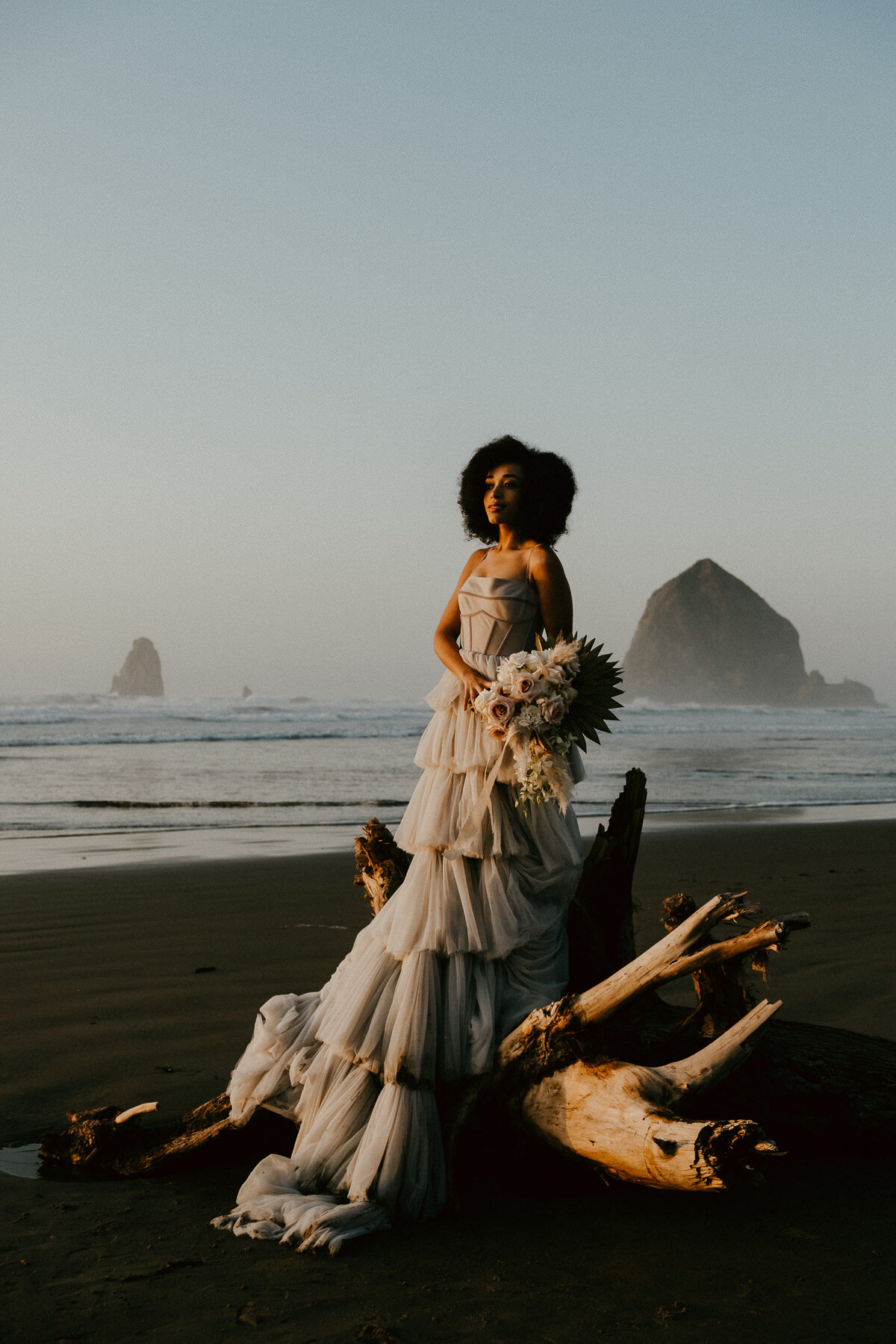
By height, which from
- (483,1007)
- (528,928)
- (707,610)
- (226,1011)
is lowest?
→ (226,1011)

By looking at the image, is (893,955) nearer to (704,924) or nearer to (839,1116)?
(839,1116)

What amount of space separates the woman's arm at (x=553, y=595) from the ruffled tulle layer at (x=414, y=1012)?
564 millimetres

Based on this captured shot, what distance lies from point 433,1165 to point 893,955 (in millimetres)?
4273

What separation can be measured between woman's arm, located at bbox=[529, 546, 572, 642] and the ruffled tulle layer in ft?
1.85

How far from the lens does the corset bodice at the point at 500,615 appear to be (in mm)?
4180

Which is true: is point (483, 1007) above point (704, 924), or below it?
below

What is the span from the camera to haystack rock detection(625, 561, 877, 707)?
124 metres

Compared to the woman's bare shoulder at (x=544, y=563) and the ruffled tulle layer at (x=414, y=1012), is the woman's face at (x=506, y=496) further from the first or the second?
the ruffled tulle layer at (x=414, y=1012)

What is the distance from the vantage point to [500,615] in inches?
165

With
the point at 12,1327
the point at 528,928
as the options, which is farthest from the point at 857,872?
the point at 12,1327

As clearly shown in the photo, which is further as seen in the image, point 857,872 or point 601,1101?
point 857,872

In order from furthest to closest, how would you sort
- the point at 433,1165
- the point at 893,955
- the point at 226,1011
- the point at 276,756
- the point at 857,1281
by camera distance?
the point at 276,756 → the point at 893,955 → the point at 226,1011 → the point at 433,1165 → the point at 857,1281

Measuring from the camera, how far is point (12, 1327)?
2.73 m

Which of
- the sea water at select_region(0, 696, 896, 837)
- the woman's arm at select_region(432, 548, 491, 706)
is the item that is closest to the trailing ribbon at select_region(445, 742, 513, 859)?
the woman's arm at select_region(432, 548, 491, 706)
